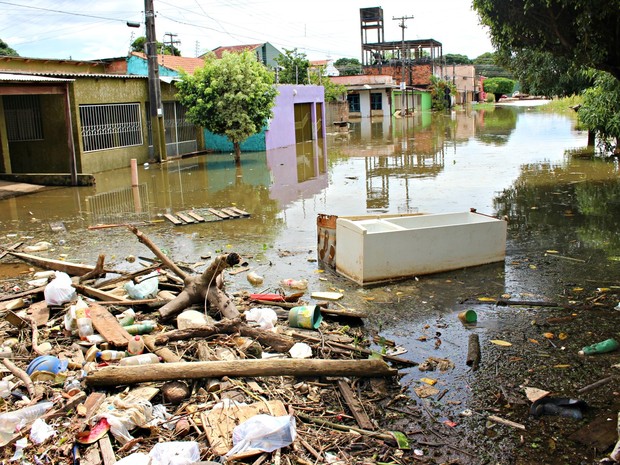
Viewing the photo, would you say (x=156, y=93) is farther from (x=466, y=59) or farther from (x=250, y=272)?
(x=466, y=59)

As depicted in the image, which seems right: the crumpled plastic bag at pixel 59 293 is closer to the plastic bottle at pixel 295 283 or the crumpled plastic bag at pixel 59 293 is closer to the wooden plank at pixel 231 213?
the plastic bottle at pixel 295 283

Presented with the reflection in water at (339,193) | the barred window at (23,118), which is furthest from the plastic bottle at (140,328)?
the barred window at (23,118)

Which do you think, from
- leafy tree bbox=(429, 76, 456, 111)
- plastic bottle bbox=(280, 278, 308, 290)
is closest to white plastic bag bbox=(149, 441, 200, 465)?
plastic bottle bbox=(280, 278, 308, 290)

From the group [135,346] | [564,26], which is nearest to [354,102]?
[564,26]

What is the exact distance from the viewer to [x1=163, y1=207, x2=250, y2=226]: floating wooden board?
13.2m

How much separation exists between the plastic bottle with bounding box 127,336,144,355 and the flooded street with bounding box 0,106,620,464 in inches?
95.0

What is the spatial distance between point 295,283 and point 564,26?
721 centimetres

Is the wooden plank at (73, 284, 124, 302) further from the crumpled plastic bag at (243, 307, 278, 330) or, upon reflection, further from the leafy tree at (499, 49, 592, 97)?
the leafy tree at (499, 49, 592, 97)

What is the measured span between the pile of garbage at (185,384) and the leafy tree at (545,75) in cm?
1704

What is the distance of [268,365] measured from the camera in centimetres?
546

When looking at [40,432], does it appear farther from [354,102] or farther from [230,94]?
[354,102]

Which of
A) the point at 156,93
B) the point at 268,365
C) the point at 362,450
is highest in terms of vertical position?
the point at 156,93

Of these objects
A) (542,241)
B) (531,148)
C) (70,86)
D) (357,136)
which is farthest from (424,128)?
(542,241)

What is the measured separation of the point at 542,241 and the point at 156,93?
16475mm
